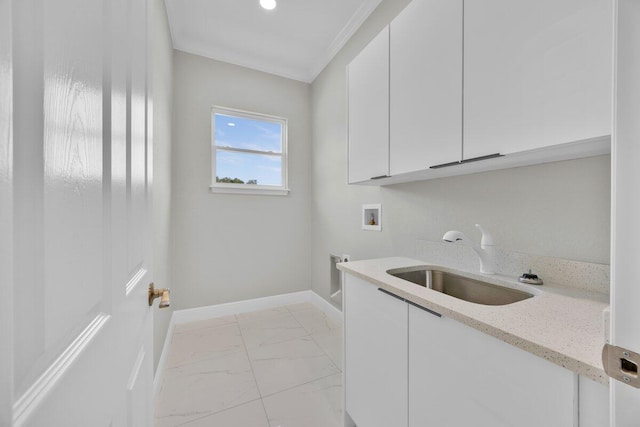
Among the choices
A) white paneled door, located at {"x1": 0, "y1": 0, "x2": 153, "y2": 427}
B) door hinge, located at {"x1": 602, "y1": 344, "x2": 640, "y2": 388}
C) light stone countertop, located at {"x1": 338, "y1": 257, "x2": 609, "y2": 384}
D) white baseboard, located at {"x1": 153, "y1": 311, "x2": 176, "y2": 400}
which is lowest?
white baseboard, located at {"x1": 153, "y1": 311, "x2": 176, "y2": 400}

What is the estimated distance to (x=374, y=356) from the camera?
117 cm

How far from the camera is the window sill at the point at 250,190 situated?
111 inches

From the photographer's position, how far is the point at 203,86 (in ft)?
9.02

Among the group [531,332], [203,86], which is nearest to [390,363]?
[531,332]

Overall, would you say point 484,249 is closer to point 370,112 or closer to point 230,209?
point 370,112

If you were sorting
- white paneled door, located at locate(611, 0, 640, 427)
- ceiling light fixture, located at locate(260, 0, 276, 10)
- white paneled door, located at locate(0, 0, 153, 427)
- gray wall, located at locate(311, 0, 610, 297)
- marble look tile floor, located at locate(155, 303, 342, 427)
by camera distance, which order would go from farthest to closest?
1. ceiling light fixture, located at locate(260, 0, 276, 10)
2. marble look tile floor, located at locate(155, 303, 342, 427)
3. gray wall, located at locate(311, 0, 610, 297)
4. white paneled door, located at locate(611, 0, 640, 427)
5. white paneled door, located at locate(0, 0, 153, 427)

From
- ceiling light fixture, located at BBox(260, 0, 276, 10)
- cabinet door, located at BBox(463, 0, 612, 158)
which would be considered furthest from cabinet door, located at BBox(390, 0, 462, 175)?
ceiling light fixture, located at BBox(260, 0, 276, 10)

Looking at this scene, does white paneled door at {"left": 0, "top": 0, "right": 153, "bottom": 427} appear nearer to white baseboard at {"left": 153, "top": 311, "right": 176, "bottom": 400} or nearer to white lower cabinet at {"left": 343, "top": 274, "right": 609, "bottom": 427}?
white lower cabinet at {"left": 343, "top": 274, "right": 609, "bottom": 427}

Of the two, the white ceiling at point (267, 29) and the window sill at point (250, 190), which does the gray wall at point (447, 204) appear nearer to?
the white ceiling at point (267, 29)

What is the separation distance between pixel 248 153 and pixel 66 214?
2.86 m

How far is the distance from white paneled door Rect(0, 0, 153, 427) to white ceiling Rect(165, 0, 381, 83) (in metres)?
2.13

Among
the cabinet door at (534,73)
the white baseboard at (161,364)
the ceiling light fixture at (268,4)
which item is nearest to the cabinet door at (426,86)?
the cabinet door at (534,73)

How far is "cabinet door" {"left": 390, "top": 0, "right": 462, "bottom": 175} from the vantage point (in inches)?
44.4

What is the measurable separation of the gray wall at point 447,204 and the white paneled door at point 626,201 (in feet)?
2.61
